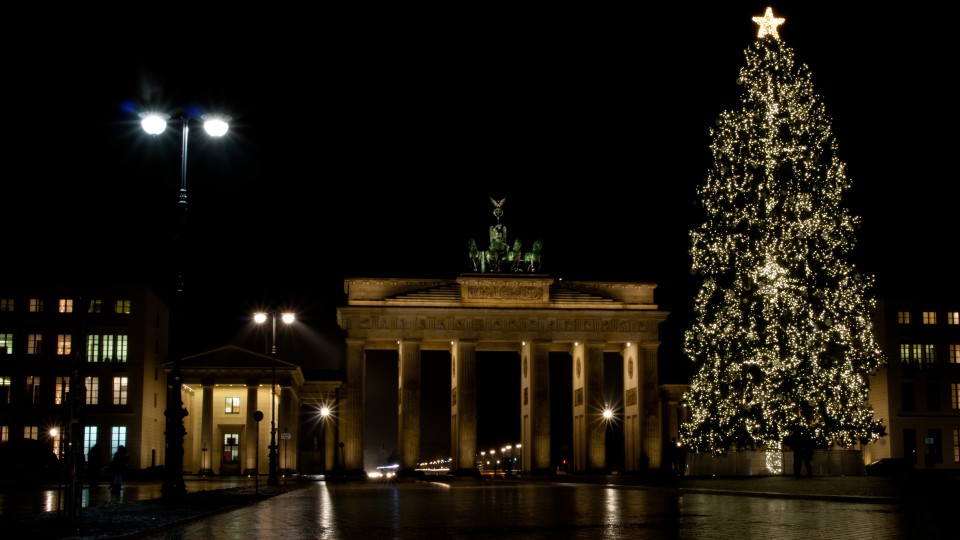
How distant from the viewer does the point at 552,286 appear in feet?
286

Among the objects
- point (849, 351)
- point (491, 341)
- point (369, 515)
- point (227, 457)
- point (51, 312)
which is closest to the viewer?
point (369, 515)

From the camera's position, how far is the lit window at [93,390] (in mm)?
81150

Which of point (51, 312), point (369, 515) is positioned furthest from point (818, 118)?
point (51, 312)

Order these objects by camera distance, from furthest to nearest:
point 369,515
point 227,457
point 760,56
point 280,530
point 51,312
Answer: point 227,457 < point 51,312 < point 760,56 < point 369,515 < point 280,530

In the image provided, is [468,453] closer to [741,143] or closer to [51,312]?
[51,312]

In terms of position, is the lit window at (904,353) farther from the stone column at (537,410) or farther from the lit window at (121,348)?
the lit window at (121,348)

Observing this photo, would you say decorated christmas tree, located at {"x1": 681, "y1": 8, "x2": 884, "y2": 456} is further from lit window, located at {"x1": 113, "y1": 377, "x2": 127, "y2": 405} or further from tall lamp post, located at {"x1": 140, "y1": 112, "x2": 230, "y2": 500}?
lit window, located at {"x1": 113, "y1": 377, "x2": 127, "y2": 405}

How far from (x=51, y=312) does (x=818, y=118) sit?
57.2 m

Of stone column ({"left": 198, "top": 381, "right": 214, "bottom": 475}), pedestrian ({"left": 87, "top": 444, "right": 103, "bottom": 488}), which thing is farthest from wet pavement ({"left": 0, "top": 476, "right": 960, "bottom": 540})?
stone column ({"left": 198, "top": 381, "right": 214, "bottom": 475})

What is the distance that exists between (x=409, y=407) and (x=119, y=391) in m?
21.3

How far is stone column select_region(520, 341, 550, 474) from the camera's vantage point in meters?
83.8

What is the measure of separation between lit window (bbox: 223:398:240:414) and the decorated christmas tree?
57.6 m

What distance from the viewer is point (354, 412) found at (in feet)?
271

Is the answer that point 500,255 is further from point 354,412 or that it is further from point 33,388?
point 33,388
